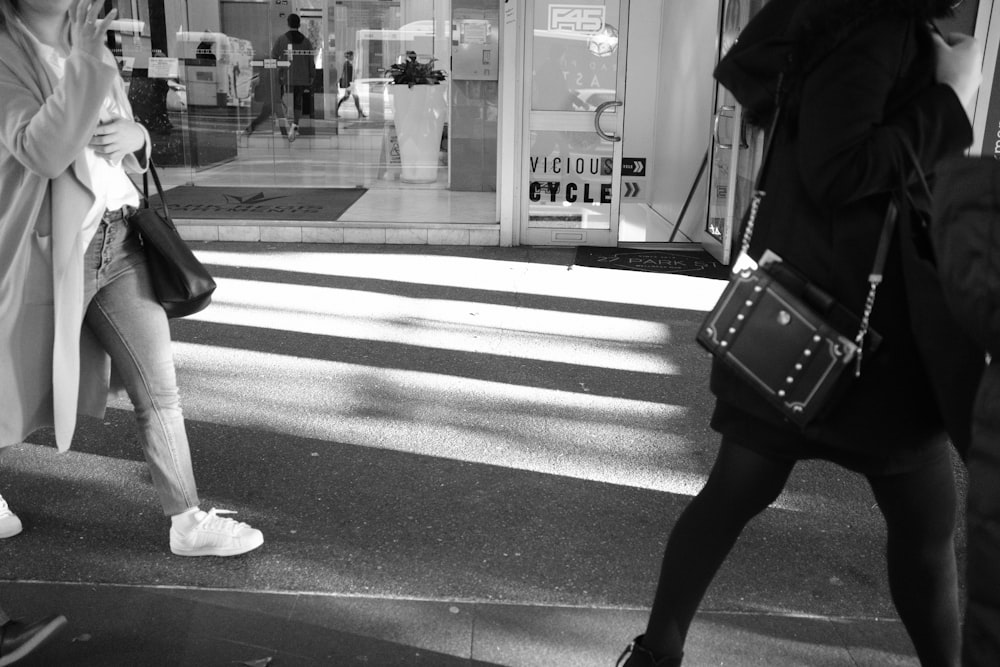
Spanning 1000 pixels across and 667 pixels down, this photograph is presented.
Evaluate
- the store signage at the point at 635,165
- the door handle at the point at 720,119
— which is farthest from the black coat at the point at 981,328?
the store signage at the point at 635,165

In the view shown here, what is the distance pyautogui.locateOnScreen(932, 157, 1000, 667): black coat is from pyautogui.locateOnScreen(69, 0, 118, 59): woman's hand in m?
2.13

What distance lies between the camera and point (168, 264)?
2877 millimetres

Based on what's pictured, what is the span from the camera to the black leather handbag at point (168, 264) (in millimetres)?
2861

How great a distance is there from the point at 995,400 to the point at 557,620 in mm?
1838

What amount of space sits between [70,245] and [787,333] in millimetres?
1843

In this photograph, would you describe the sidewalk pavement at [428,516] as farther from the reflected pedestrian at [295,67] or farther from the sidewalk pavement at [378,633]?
the reflected pedestrian at [295,67]

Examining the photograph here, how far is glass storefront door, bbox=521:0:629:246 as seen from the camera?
8.18 metres

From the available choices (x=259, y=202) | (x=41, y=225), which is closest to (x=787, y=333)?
(x=41, y=225)

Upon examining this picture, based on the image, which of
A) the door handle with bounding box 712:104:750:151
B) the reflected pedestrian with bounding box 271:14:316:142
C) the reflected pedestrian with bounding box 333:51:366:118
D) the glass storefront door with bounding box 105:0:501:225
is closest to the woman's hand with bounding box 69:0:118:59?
the door handle with bounding box 712:104:750:151

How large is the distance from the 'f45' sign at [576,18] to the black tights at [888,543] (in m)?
6.64

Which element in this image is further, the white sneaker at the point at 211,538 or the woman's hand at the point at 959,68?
the white sneaker at the point at 211,538

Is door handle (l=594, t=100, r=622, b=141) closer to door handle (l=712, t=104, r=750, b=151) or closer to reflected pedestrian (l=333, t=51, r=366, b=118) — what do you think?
door handle (l=712, t=104, r=750, b=151)

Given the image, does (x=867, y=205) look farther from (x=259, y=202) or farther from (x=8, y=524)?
(x=259, y=202)

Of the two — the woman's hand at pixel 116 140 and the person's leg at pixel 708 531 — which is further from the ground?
the woman's hand at pixel 116 140
